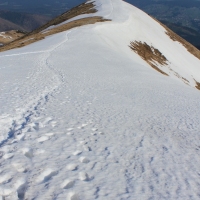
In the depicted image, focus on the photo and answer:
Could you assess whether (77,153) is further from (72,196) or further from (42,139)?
(72,196)

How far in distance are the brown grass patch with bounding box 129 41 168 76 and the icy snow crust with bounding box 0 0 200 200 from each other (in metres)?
21.3

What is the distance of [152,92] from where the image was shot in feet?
48.5

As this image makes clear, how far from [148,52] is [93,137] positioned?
34.8m

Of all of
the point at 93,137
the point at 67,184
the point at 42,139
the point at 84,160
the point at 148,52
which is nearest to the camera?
the point at 67,184

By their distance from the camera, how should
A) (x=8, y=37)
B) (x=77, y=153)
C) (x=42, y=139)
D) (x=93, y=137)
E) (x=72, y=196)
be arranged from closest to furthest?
1. (x=72, y=196)
2. (x=77, y=153)
3. (x=42, y=139)
4. (x=93, y=137)
5. (x=8, y=37)

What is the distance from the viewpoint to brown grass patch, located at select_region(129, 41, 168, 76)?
3853cm

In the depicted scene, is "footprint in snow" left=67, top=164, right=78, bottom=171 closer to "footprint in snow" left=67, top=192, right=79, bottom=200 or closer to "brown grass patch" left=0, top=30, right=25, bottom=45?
"footprint in snow" left=67, top=192, right=79, bottom=200

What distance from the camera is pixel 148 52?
41.3m

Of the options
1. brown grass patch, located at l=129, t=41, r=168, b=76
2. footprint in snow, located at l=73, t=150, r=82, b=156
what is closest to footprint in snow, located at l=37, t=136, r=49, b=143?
footprint in snow, located at l=73, t=150, r=82, b=156

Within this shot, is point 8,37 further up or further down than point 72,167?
further down

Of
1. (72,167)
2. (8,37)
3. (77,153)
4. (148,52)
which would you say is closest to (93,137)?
(77,153)

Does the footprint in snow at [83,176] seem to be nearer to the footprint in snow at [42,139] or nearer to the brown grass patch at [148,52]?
the footprint in snow at [42,139]

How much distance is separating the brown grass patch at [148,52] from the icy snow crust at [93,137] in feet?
70.0

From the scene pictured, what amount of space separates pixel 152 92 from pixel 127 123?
5.69 meters
